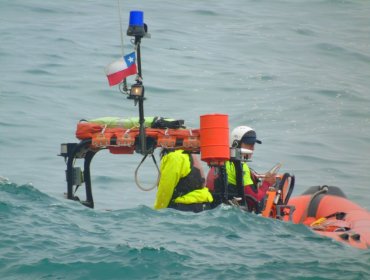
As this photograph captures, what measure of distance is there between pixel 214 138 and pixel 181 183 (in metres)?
0.96

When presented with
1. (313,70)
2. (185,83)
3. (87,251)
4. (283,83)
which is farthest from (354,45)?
(87,251)

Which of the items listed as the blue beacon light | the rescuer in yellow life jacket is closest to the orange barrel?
the rescuer in yellow life jacket

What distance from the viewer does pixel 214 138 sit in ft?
38.3

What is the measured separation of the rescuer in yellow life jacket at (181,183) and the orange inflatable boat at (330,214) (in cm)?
126

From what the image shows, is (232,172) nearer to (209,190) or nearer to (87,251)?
(209,190)

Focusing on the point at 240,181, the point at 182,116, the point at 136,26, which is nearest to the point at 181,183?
the point at 240,181

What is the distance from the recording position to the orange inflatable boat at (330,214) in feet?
40.8

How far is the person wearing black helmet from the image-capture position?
1279 centimetres

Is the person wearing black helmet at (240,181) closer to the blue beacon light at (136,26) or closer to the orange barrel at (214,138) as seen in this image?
the orange barrel at (214,138)

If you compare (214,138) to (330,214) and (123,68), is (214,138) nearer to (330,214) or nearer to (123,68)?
(123,68)

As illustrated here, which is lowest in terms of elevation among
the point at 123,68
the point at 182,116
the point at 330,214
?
the point at 330,214

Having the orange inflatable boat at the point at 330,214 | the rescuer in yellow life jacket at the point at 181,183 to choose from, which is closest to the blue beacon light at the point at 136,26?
the rescuer in yellow life jacket at the point at 181,183

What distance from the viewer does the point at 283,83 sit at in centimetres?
2630

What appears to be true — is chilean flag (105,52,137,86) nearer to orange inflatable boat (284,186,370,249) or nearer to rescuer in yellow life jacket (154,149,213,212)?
rescuer in yellow life jacket (154,149,213,212)
